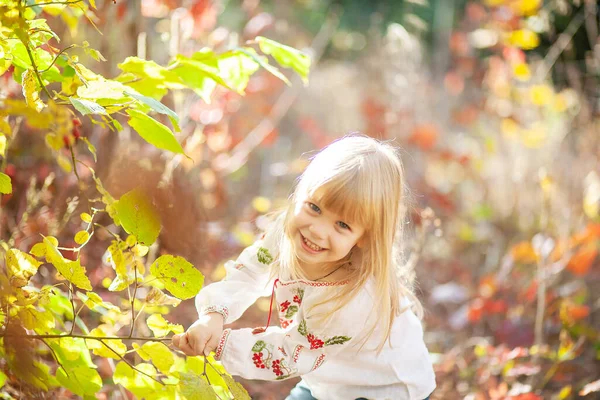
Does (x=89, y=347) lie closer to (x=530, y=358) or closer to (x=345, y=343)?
(x=345, y=343)

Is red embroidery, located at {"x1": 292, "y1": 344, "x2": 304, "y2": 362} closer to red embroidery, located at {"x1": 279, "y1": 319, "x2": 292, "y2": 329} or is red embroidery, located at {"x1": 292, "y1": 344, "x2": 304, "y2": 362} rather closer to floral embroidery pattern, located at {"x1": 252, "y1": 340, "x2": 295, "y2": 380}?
floral embroidery pattern, located at {"x1": 252, "y1": 340, "x2": 295, "y2": 380}

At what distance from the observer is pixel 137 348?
4.00 feet

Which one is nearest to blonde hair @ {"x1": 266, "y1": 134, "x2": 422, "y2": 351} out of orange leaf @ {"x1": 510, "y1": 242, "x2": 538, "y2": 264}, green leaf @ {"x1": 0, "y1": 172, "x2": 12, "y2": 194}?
green leaf @ {"x1": 0, "y1": 172, "x2": 12, "y2": 194}

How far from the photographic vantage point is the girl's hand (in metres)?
1.29

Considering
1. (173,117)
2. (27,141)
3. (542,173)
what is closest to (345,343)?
(173,117)

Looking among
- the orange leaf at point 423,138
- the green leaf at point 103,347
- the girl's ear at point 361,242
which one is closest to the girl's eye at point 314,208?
the girl's ear at point 361,242

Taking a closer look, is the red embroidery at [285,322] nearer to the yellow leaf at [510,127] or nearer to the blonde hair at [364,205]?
the blonde hair at [364,205]

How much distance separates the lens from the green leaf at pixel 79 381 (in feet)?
4.10

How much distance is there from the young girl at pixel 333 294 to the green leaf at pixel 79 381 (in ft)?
0.56

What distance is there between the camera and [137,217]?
1190 millimetres

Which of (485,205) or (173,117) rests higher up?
(173,117)

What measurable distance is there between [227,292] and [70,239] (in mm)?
1180

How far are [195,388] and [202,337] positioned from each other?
0.14m

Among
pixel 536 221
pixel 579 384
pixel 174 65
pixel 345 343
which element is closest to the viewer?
pixel 174 65
